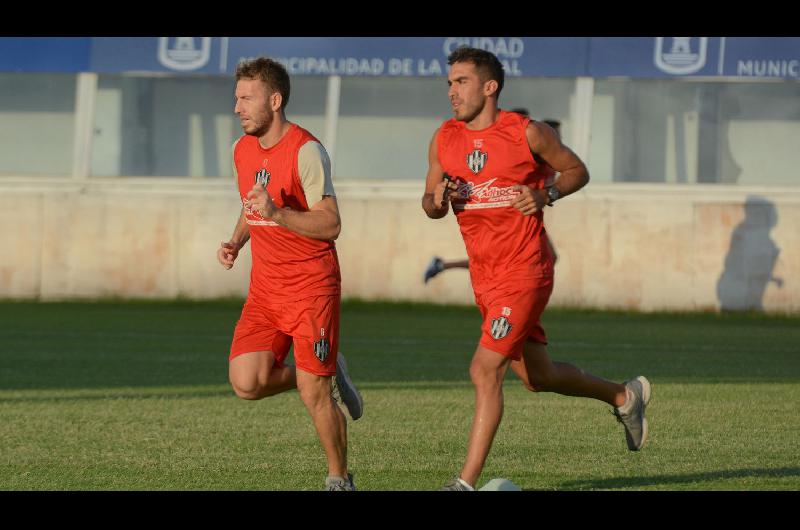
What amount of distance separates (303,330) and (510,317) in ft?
3.48

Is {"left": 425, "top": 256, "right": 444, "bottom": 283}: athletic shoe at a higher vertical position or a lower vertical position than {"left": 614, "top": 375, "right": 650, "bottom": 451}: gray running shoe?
higher

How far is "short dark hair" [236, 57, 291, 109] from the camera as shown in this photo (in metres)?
7.80

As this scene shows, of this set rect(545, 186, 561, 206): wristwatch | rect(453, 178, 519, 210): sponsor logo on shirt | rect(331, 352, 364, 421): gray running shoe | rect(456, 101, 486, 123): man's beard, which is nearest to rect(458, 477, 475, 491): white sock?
rect(331, 352, 364, 421): gray running shoe

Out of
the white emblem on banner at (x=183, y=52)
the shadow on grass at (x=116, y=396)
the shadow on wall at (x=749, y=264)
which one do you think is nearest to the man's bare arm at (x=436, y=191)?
the shadow on grass at (x=116, y=396)

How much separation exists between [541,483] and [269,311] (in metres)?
1.74

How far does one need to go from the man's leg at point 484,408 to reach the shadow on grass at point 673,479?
78 cm

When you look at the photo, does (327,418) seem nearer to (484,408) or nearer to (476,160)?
(484,408)

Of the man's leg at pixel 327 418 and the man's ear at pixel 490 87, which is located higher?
the man's ear at pixel 490 87

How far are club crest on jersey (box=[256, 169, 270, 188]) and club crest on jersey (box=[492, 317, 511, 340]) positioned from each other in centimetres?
137

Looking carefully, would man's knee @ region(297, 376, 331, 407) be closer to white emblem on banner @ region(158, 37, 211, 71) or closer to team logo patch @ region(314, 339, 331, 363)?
team logo patch @ region(314, 339, 331, 363)

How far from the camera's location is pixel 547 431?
1040cm

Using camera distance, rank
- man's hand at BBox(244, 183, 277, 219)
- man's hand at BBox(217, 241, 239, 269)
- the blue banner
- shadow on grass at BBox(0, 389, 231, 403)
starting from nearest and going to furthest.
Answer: man's hand at BBox(244, 183, 277, 219) < man's hand at BBox(217, 241, 239, 269) < shadow on grass at BBox(0, 389, 231, 403) < the blue banner

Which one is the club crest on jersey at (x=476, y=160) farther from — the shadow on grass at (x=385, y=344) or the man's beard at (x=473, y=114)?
the shadow on grass at (x=385, y=344)

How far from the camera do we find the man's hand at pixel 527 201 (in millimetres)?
7770
